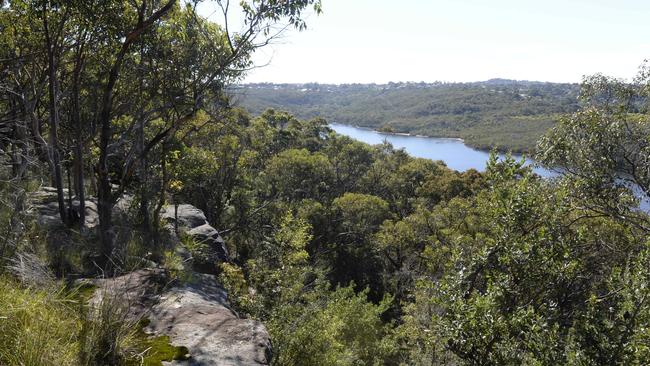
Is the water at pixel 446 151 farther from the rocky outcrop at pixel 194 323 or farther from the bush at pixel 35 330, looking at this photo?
the bush at pixel 35 330

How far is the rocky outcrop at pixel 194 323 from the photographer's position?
4.98 m

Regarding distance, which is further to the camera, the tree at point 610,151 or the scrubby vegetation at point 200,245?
the tree at point 610,151

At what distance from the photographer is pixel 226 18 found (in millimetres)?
8406

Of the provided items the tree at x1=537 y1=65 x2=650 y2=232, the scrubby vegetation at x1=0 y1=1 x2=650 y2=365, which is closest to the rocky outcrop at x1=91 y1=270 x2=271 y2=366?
the scrubby vegetation at x1=0 y1=1 x2=650 y2=365

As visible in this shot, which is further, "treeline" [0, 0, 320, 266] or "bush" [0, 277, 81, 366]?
"treeline" [0, 0, 320, 266]

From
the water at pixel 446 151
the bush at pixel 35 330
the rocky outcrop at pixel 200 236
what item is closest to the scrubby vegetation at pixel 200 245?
the bush at pixel 35 330

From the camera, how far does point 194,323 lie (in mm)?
5660

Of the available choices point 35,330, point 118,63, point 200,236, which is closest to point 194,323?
point 35,330

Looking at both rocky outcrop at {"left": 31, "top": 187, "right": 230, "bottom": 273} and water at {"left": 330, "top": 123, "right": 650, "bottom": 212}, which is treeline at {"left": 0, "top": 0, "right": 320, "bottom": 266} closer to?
rocky outcrop at {"left": 31, "top": 187, "right": 230, "bottom": 273}

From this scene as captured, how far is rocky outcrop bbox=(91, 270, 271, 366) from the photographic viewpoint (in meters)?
4.98

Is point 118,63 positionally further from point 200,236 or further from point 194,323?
point 200,236

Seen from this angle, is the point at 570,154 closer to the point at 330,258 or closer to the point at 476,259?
the point at 476,259

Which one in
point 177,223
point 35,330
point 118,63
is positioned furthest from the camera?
point 177,223

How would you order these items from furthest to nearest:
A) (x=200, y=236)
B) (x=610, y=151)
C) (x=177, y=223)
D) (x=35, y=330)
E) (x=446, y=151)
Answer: (x=446, y=151) < (x=200, y=236) < (x=177, y=223) < (x=610, y=151) < (x=35, y=330)
